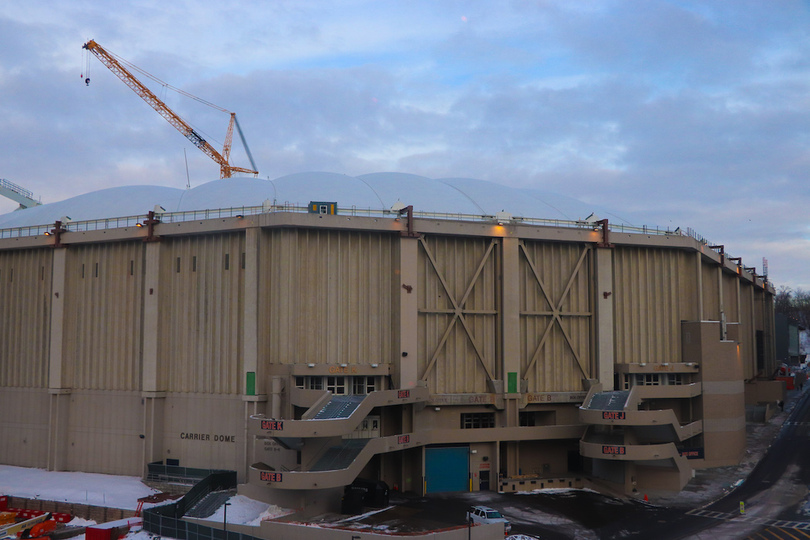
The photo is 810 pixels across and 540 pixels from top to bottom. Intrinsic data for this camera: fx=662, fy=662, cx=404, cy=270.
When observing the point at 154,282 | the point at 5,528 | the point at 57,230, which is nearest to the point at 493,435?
the point at 154,282

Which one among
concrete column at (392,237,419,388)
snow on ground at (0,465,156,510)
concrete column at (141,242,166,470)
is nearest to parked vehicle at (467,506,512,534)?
concrete column at (392,237,419,388)

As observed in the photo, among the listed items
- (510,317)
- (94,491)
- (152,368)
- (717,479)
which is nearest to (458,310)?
(510,317)

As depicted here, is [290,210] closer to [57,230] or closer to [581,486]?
→ [57,230]

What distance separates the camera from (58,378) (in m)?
63.3

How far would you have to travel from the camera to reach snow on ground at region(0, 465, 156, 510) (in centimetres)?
5362

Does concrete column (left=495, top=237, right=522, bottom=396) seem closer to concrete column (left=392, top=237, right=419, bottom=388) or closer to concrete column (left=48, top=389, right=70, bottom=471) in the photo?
concrete column (left=392, top=237, right=419, bottom=388)

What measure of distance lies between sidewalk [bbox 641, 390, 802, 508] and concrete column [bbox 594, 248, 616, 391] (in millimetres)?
11415

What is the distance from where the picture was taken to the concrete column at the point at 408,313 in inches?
2292

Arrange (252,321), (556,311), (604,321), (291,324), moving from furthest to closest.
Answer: (604,321)
(556,311)
(291,324)
(252,321)

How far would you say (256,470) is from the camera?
47.5m

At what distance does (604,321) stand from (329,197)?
95.3 feet

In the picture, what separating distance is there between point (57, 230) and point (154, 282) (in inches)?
486

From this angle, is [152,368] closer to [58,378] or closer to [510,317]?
[58,378]

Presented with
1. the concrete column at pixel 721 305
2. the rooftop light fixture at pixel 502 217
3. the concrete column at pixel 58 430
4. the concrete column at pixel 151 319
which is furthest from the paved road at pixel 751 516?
the concrete column at pixel 58 430
